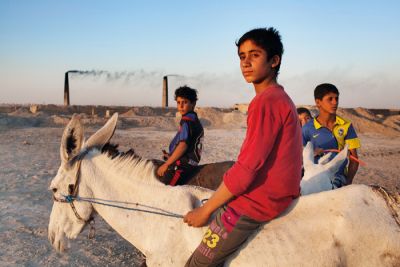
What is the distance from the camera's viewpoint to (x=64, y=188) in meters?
3.06

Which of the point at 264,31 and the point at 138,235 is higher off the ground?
the point at 264,31

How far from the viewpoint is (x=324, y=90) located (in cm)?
442

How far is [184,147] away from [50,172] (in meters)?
6.22

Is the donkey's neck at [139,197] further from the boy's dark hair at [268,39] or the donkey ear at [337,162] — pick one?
the donkey ear at [337,162]

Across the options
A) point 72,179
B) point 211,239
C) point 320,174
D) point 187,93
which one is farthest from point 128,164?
point 187,93

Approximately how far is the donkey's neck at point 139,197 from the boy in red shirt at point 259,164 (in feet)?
0.95

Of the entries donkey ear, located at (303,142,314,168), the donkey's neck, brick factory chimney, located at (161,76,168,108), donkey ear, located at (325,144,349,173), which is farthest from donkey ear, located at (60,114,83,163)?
brick factory chimney, located at (161,76,168,108)

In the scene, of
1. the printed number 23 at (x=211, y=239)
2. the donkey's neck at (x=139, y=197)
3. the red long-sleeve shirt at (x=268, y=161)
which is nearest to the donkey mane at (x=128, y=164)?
the donkey's neck at (x=139, y=197)

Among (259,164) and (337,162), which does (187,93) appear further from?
(259,164)

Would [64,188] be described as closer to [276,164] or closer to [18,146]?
[276,164]

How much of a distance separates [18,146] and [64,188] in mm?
12253

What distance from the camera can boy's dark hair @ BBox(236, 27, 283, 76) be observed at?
216 centimetres

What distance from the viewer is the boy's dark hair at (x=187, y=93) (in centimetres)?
512

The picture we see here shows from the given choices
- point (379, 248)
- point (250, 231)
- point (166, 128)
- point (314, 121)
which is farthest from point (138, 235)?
point (166, 128)
